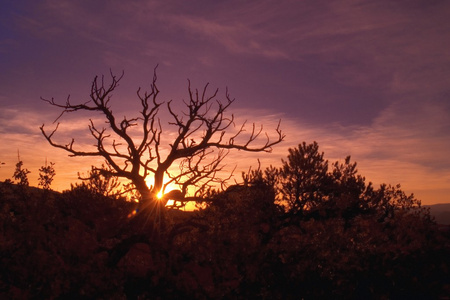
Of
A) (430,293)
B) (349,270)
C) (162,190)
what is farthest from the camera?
(162,190)

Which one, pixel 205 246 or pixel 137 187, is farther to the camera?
pixel 137 187

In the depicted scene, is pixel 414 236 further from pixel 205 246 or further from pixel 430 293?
pixel 205 246

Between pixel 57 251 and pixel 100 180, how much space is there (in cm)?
1159

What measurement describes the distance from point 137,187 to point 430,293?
1188 centimetres

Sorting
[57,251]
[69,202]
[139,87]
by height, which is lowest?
[57,251]

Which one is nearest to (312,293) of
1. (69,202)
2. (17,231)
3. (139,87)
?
(17,231)

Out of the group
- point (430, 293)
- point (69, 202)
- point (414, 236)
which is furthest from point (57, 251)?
point (69, 202)

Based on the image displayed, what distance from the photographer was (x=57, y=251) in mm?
9672

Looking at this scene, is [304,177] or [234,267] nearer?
[234,267]

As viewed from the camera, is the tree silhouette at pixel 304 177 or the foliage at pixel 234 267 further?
the tree silhouette at pixel 304 177

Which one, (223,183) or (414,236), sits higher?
(223,183)

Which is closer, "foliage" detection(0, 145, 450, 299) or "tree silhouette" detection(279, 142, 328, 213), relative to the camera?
"foliage" detection(0, 145, 450, 299)

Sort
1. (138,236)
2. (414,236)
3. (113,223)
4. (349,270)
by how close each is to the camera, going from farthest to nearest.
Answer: (113,223)
(138,236)
(414,236)
(349,270)

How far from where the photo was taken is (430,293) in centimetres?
911
